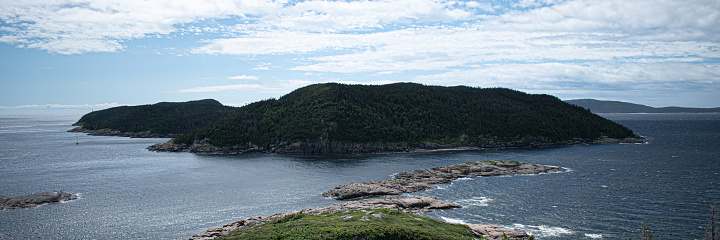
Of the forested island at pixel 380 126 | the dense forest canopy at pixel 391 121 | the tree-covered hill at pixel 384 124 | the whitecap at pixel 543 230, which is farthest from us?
the dense forest canopy at pixel 391 121

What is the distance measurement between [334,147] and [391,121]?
109 ft

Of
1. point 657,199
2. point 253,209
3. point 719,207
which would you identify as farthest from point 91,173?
point 719,207

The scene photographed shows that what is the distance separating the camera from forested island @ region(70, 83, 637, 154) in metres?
142

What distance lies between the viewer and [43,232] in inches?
2046

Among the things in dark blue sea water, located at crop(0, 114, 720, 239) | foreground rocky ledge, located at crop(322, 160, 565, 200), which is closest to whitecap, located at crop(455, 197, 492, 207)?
dark blue sea water, located at crop(0, 114, 720, 239)

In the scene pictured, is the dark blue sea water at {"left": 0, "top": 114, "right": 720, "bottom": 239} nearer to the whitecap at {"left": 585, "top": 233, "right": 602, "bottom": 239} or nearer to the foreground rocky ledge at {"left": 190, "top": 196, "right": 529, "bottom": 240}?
the whitecap at {"left": 585, "top": 233, "right": 602, "bottom": 239}

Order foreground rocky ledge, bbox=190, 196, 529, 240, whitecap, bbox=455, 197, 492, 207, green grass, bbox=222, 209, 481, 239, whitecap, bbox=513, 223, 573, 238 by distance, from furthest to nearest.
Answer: whitecap, bbox=455, 197, 492, 207 < whitecap, bbox=513, 223, 573, 238 < foreground rocky ledge, bbox=190, 196, 529, 240 < green grass, bbox=222, 209, 481, 239

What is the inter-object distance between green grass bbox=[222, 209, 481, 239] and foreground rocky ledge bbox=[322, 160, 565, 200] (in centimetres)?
1981

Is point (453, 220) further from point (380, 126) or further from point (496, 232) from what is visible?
point (380, 126)

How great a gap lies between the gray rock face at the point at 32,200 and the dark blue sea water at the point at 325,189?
3.00 metres

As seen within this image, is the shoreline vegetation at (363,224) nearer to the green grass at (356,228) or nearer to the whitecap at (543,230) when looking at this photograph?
the green grass at (356,228)

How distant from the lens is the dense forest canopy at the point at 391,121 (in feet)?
482

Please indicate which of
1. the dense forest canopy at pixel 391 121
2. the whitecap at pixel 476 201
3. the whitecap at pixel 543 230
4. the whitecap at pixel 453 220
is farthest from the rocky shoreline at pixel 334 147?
the whitecap at pixel 543 230

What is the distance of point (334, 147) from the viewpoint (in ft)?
450
